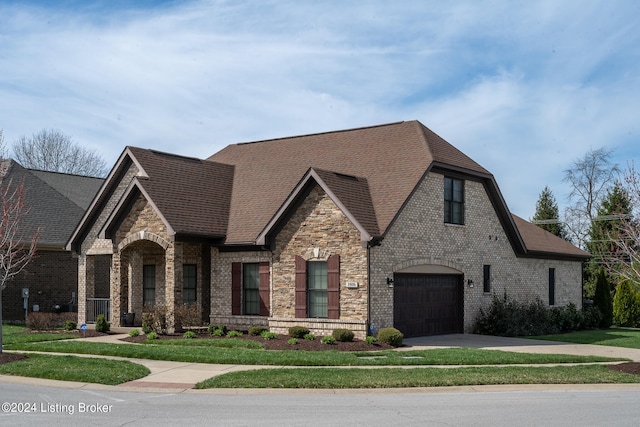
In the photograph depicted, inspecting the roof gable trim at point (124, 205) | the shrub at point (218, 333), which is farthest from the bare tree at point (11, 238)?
the shrub at point (218, 333)

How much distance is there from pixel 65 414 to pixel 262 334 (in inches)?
537

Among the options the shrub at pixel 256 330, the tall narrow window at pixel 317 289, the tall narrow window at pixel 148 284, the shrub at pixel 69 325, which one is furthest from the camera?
the tall narrow window at pixel 148 284

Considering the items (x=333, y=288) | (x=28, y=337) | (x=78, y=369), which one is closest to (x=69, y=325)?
(x=28, y=337)

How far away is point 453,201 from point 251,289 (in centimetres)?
860

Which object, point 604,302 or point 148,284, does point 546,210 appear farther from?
point 148,284

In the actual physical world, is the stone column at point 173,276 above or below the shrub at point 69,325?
above

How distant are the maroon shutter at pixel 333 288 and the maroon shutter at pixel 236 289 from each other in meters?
4.28

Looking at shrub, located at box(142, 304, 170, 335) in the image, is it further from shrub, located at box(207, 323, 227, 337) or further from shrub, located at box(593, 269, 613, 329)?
shrub, located at box(593, 269, 613, 329)

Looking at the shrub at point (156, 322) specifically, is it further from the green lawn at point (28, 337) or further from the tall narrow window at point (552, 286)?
the tall narrow window at point (552, 286)

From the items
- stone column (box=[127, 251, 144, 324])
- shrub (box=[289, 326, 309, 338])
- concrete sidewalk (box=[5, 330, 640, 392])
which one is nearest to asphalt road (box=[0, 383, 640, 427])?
concrete sidewalk (box=[5, 330, 640, 392])

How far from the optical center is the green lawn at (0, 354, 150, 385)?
16.5 meters

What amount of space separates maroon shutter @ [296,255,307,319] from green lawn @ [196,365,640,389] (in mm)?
8544

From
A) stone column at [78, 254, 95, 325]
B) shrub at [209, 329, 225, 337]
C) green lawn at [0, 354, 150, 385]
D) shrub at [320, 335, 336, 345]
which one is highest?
stone column at [78, 254, 95, 325]

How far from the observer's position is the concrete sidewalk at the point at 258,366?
16203mm
